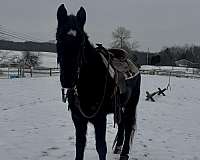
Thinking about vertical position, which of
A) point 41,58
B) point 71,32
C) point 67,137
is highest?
point 41,58

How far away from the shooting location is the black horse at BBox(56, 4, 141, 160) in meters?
3.18

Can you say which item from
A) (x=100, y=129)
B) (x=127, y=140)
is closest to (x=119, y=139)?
(x=127, y=140)

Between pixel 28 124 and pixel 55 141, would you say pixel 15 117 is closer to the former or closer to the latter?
pixel 28 124

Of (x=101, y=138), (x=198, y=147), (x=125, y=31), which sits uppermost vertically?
(x=125, y=31)

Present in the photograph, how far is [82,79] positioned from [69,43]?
700 millimetres

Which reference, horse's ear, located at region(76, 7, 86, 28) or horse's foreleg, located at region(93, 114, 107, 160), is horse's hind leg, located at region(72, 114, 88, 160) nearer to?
horse's foreleg, located at region(93, 114, 107, 160)

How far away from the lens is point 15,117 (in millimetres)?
8594

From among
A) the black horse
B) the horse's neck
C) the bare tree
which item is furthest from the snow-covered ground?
the bare tree

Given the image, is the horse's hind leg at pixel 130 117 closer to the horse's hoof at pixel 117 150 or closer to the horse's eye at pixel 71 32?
the horse's hoof at pixel 117 150

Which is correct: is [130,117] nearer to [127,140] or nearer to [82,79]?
[127,140]

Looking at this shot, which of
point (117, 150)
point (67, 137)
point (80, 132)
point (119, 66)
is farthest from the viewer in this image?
point (67, 137)

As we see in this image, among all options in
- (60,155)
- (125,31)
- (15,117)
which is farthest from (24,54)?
(60,155)

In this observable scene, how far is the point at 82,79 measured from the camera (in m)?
3.75

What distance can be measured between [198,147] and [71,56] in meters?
4.22
